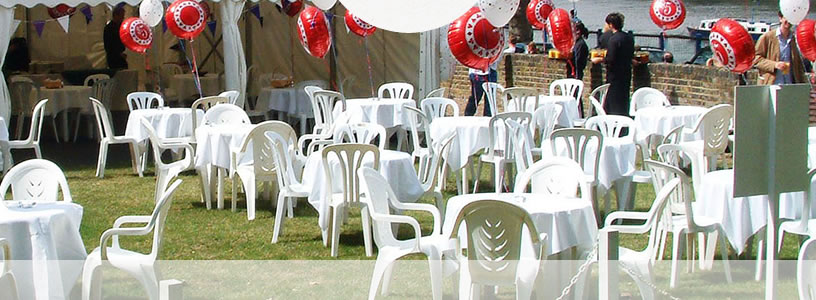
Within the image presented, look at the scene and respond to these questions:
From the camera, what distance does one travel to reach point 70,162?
11.4 m

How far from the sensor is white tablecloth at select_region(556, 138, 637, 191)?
299 inches

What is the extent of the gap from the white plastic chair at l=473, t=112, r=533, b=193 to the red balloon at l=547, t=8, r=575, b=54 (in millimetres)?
3105

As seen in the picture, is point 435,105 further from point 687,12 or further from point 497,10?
point 687,12

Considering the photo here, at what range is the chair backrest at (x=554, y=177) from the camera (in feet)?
19.0

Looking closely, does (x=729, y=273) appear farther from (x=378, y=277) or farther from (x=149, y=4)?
(x=149, y=4)

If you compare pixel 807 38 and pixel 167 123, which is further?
pixel 167 123

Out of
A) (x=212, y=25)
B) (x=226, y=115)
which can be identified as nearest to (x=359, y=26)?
(x=226, y=115)

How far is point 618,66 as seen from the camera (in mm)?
11531

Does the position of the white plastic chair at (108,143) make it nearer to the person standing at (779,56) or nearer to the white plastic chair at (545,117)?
the white plastic chair at (545,117)

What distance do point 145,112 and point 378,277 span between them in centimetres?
562

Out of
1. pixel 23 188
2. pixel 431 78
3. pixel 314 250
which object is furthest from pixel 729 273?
pixel 431 78

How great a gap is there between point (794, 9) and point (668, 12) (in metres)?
2.93

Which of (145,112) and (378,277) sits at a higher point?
(145,112)

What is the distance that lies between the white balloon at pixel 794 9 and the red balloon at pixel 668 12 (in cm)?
278
